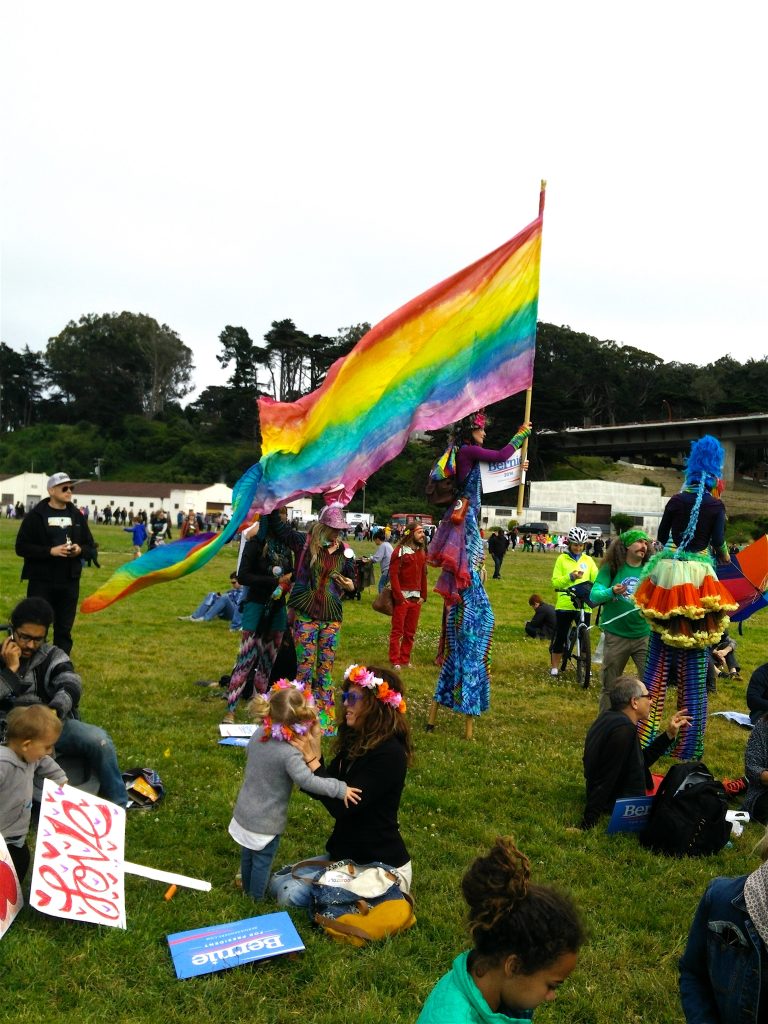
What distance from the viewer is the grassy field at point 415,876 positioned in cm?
379

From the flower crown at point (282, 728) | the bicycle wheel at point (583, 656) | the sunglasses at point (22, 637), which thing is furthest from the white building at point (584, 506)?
the flower crown at point (282, 728)

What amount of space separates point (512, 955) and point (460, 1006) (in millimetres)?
207

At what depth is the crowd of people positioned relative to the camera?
8.25ft

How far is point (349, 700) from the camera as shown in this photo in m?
4.63

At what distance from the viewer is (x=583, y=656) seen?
36.1ft

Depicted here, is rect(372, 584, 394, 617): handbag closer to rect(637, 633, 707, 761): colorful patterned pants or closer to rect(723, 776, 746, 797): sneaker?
rect(637, 633, 707, 761): colorful patterned pants

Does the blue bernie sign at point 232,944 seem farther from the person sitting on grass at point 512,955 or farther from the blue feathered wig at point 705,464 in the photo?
the blue feathered wig at point 705,464

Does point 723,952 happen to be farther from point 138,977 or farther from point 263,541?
point 263,541

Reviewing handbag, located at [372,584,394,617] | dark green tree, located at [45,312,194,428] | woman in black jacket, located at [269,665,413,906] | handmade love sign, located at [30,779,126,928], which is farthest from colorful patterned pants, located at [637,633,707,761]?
dark green tree, located at [45,312,194,428]

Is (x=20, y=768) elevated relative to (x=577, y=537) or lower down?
lower down

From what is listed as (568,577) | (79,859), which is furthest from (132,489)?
(79,859)

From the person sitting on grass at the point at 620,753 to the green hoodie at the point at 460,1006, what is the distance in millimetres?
3729

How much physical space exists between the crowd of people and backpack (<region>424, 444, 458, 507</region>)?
0.07m

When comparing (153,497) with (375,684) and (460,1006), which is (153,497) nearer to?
(375,684)
